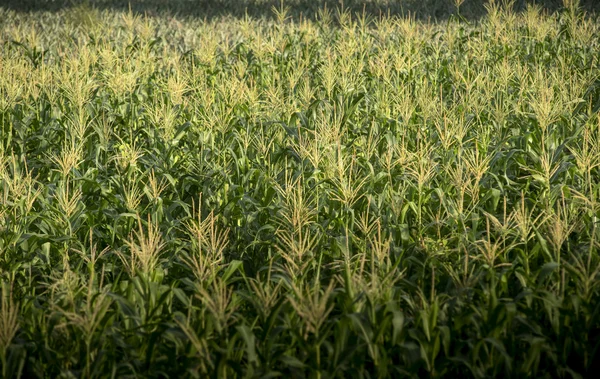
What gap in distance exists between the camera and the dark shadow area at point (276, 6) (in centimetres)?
1298

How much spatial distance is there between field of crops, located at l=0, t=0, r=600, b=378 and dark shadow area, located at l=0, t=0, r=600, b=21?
397cm

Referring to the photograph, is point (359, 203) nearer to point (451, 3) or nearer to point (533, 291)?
point (533, 291)

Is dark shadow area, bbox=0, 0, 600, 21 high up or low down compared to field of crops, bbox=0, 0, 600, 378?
up

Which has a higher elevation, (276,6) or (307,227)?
(276,6)

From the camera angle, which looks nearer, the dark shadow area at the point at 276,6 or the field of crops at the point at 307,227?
the field of crops at the point at 307,227

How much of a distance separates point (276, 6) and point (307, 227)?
413 inches

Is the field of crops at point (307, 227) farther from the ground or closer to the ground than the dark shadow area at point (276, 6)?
closer to the ground

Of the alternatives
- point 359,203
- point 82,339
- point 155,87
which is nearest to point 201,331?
point 82,339

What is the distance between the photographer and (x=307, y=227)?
170 inches

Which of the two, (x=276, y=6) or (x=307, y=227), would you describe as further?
(x=276, y=6)

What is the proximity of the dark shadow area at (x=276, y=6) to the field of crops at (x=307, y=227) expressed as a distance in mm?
3970

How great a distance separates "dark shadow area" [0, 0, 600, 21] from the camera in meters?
13.0

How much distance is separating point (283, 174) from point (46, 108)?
2.61m

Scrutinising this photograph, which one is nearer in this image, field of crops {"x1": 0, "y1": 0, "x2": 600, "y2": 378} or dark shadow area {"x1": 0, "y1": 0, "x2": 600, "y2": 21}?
field of crops {"x1": 0, "y1": 0, "x2": 600, "y2": 378}
